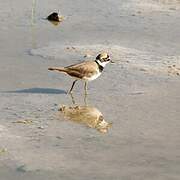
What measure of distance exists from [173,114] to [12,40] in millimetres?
4357

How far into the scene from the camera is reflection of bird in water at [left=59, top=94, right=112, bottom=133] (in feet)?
31.1

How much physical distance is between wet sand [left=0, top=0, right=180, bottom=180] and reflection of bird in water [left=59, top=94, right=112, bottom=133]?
41 millimetres

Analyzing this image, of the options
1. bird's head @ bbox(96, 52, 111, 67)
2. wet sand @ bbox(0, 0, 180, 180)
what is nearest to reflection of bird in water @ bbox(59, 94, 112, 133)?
wet sand @ bbox(0, 0, 180, 180)

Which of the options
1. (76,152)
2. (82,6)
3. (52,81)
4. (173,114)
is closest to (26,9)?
(82,6)

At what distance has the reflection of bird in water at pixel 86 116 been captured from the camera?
9.49 metres

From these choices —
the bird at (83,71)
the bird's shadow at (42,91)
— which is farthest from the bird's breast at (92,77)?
the bird's shadow at (42,91)

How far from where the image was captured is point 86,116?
9.91 m

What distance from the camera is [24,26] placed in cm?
1425

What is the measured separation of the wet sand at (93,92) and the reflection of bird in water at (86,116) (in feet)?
0.14

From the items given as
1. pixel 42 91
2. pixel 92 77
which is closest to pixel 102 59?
pixel 92 77

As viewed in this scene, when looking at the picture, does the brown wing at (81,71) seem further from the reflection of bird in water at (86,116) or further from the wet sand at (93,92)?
the reflection of bird in water at (86,116)

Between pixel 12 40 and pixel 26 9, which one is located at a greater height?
pixel 26 9

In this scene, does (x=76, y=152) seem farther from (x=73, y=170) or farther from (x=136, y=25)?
(x=136, y=25)

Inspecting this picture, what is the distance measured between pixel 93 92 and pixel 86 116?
867 millimetres
